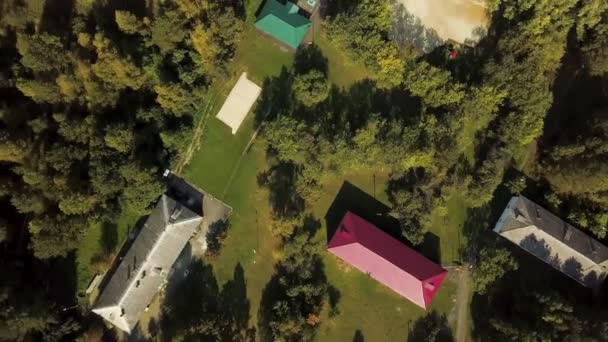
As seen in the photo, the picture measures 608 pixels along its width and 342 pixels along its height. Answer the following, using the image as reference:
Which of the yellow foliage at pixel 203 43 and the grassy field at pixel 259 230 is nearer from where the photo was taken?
the yellow foliage at pixel 203 43

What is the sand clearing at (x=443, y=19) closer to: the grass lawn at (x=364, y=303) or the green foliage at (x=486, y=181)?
the green foliage at (x=486, y=181)

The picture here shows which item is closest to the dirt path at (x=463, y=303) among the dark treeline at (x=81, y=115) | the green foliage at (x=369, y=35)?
the green foliage at (x=369, y=35)

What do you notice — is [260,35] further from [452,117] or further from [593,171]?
[593,171]

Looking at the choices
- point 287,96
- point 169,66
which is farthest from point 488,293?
point 169,66

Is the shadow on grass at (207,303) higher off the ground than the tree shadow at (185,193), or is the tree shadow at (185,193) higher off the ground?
the tree shadow at (185,193)

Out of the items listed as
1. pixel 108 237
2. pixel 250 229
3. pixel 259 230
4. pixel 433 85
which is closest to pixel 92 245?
pixel 108 237

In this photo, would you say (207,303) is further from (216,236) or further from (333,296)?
(333,296)
